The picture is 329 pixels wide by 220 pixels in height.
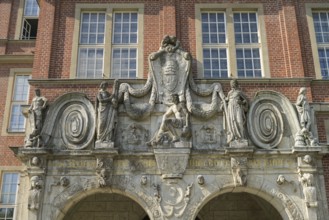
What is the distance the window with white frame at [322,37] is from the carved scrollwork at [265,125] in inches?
104

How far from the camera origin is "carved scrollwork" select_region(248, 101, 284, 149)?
13.9 m

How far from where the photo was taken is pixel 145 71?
15102mm

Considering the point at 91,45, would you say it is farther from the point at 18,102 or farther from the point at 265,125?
the point at 265,125

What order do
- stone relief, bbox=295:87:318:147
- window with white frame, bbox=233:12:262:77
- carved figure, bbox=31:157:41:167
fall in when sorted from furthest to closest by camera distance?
window with white frame, bbox=233:12:262:77
stone relief, bbox=295:87:318:147
carved figure, bbox=31:157:41:167

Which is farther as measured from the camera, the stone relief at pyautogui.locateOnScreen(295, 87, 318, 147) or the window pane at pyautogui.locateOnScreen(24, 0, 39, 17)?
the window pane at pyautogui.locateOnScreen(24, 0, 39, 17)

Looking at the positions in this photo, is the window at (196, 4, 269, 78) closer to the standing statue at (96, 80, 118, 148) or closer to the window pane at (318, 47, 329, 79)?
the window pane at (318, 47, 329, 79)

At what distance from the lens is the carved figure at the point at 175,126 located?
44.8 feet

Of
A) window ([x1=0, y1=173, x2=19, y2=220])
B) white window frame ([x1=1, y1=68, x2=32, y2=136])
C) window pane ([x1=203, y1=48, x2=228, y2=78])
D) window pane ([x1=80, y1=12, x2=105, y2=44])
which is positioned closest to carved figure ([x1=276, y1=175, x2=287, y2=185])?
window pane ([x1=203, y1=48, x2=228, y2=78])

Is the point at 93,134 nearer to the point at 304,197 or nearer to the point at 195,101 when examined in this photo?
the point at 195,101

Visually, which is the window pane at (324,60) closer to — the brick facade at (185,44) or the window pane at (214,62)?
the brick facade at (185,44)

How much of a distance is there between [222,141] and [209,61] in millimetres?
3056

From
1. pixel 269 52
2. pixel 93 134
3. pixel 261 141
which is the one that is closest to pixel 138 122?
pixel 93 134

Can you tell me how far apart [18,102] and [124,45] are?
6461mm

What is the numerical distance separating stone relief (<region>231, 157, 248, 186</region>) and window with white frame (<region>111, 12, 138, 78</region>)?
4508mm
